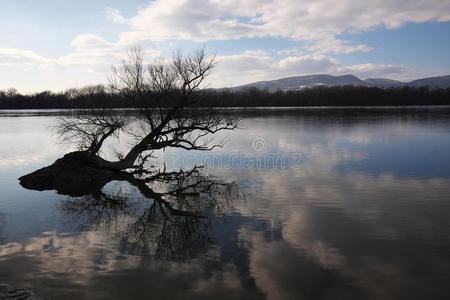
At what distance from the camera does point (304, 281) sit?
29.5 ft

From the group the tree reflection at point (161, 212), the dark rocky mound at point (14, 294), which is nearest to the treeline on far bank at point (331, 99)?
the tree reflection at point (161, 212)

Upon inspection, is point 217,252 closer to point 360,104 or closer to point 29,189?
point 29,189

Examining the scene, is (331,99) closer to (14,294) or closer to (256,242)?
(256,242)

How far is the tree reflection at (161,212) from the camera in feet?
37.7

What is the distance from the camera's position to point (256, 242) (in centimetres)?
1143

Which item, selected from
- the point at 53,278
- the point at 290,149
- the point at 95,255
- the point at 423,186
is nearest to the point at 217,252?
the point at 95,255

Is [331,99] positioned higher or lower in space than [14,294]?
higher

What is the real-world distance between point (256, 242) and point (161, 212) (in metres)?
4.83

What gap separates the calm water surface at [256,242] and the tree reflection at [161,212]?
0.08 m

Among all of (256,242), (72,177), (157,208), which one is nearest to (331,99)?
(72,177)

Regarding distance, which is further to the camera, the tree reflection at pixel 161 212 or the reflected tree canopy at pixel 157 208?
the reflected tree canopy at pixel 157 208

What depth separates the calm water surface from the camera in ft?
28.9

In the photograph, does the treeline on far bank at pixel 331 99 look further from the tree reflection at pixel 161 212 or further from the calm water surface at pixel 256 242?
the calm water surface at pixel 256 242

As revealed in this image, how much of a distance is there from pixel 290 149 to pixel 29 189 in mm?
18564
